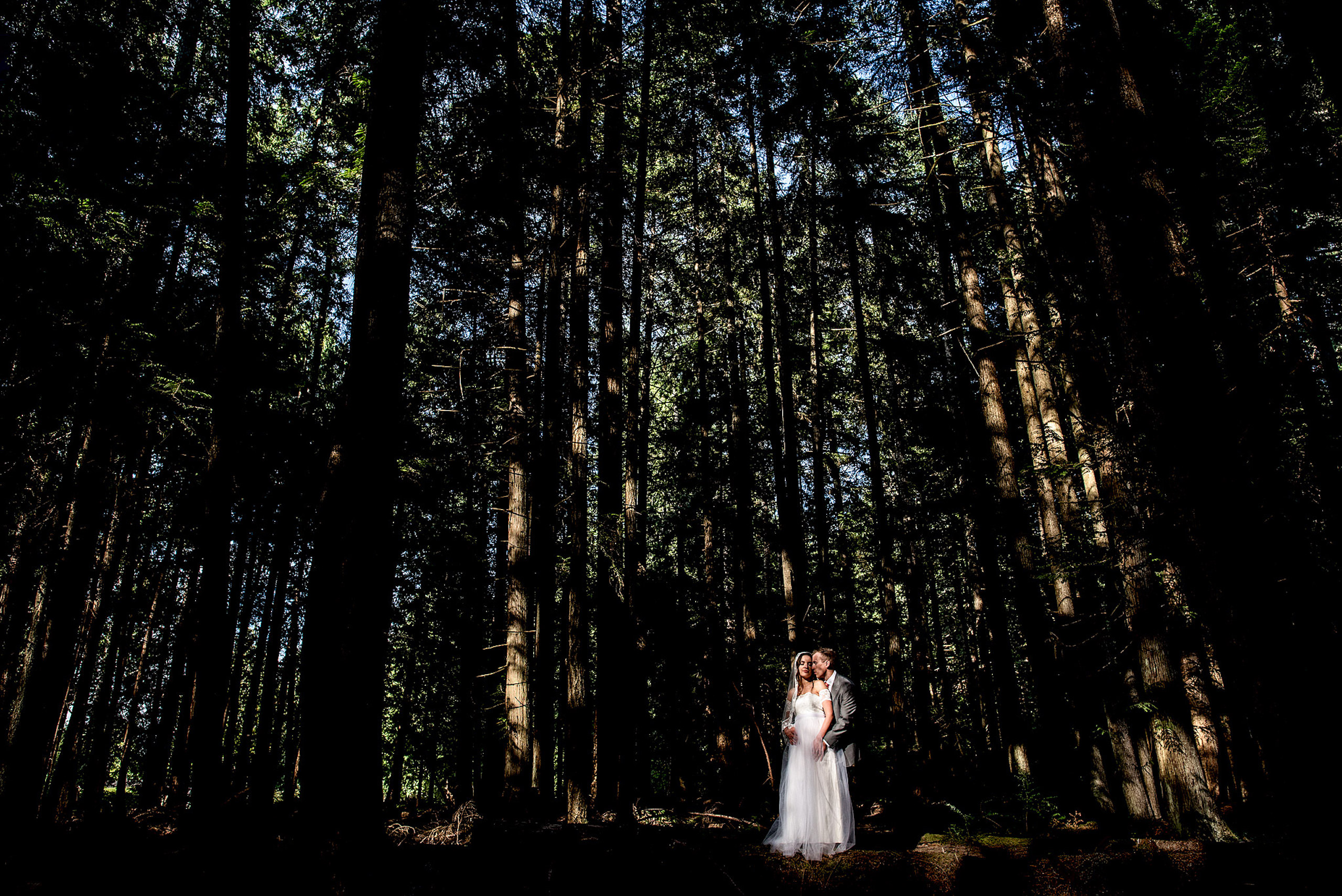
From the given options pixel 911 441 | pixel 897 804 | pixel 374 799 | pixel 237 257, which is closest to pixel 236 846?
pixel 374 799

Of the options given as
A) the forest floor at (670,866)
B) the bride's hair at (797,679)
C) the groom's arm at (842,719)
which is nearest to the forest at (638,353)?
the forest floor at (670,866)

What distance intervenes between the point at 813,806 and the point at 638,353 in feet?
27.6

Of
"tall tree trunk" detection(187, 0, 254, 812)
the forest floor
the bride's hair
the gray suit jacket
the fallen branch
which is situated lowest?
the fallen branch

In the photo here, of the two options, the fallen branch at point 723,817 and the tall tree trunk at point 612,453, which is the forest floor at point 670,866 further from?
the fallen branch at point 723,817

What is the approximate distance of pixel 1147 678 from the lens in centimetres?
632

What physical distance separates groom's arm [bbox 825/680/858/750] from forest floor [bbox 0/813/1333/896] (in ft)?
2.95

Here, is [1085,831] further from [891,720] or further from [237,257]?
[237,257]

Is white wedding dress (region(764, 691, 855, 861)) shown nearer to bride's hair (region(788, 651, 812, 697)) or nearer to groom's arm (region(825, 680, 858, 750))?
groom's arm (region(825, 680, 858, 750))

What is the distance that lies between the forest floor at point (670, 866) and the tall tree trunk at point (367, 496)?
596mm

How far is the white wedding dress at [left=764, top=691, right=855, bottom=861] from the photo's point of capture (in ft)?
18.9

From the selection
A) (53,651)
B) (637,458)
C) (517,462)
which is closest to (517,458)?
(517,462)

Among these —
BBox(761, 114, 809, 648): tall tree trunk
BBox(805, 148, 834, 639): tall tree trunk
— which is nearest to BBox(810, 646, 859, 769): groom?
BBox(761, 114, 809, 648): tall tree trunk

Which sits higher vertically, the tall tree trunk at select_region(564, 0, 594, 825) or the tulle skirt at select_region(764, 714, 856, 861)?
the tall tree trunk at select_region(564, 0, 594, 825)

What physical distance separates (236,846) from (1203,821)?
27.3ft
